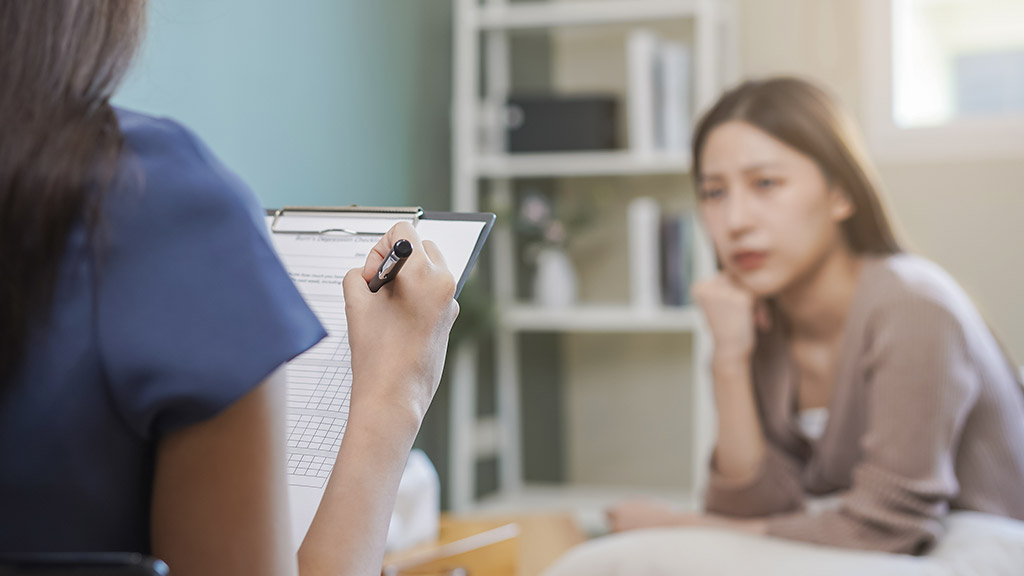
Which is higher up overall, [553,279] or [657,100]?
[657,100]

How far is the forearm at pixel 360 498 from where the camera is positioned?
615mm

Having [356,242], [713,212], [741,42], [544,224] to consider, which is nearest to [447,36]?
[544,224]

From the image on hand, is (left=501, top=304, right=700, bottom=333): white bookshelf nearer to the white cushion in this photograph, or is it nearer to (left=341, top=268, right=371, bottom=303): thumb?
the white cushion

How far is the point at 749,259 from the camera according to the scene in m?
1.67

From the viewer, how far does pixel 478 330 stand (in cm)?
248

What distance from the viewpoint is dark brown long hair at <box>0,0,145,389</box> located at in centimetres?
49

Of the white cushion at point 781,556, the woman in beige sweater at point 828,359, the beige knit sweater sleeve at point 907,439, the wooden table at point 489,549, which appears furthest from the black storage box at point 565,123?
the white cushion at point 781,556

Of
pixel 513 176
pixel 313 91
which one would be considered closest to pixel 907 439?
pixel 313 91

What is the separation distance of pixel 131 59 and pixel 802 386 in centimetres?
143

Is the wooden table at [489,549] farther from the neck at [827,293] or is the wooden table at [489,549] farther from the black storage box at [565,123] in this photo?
the black storage box at [565,123]

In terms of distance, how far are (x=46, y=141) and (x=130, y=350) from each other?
0.12m

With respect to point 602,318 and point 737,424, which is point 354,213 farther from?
point 602,318

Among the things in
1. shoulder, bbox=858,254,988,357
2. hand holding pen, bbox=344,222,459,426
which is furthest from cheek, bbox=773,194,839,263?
hand holding pen, bbox=344,222,459,426

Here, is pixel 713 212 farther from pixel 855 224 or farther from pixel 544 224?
pixel 544 224
